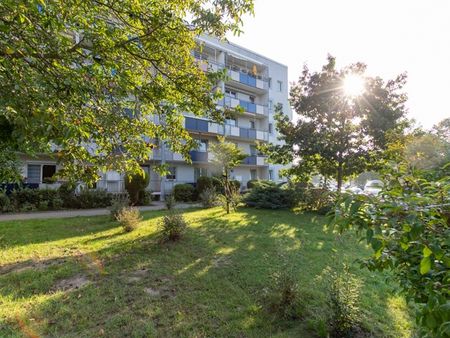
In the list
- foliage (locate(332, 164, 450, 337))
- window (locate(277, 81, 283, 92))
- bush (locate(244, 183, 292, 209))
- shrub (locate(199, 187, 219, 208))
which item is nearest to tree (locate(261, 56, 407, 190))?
bush (locate(244, 183, 292, 209))

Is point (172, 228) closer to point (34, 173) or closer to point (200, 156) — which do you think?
point (34, 173)

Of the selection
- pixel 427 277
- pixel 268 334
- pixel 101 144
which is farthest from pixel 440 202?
pixel 101 144

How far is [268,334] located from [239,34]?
4.59 meters

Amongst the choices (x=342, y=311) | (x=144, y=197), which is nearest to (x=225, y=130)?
(x=144, y=197)

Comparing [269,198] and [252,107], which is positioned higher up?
[252,107]

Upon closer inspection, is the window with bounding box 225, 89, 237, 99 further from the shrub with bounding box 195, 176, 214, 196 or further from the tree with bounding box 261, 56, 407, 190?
the tree with bounding box 261, 56, 407, 190

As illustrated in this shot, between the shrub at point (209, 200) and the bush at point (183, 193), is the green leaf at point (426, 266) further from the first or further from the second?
the bush at point (183, 193)

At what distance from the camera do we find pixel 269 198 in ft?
51.5

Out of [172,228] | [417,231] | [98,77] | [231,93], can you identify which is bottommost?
[172,228]

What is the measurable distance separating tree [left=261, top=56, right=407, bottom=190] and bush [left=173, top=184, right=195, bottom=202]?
856 centimetres

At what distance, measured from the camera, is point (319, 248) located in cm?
788

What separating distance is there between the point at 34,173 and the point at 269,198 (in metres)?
15.2

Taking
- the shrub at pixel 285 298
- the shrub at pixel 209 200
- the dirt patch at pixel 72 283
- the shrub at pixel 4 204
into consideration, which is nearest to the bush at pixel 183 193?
the shrub at pixel 209 200

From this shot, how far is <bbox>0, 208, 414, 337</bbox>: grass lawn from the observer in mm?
3902
